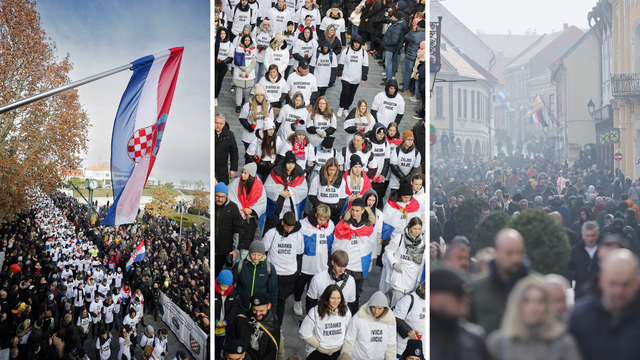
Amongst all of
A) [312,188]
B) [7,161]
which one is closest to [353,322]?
[312,188]

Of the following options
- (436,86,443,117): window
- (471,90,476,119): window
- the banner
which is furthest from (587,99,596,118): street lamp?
the banner

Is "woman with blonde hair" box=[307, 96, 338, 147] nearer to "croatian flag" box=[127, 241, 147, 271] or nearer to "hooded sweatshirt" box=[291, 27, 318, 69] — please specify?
"hooded sweatshirt" box=[291, 27, 318, 69]

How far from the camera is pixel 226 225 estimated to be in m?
5.00

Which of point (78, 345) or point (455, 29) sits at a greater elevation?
point (455, 29)

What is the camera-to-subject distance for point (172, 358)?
5.53 meters

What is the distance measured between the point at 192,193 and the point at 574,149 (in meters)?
4.12

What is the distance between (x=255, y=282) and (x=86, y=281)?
9.04 ft

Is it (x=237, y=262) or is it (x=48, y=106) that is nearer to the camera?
(x=237, y=262)

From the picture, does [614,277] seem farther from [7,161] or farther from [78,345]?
[7,161]

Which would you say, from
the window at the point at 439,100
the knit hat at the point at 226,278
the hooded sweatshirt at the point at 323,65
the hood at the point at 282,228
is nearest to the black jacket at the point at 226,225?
the knit hat at the point at 226,278

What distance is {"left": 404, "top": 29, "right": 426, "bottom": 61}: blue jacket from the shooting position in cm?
781

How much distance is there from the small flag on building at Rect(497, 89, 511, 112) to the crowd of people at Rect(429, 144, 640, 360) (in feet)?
1.37

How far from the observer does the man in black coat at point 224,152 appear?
5.48 meters

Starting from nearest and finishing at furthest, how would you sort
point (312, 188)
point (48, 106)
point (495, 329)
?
point (495, 329) → point (312, 188) → point (48, 106)
